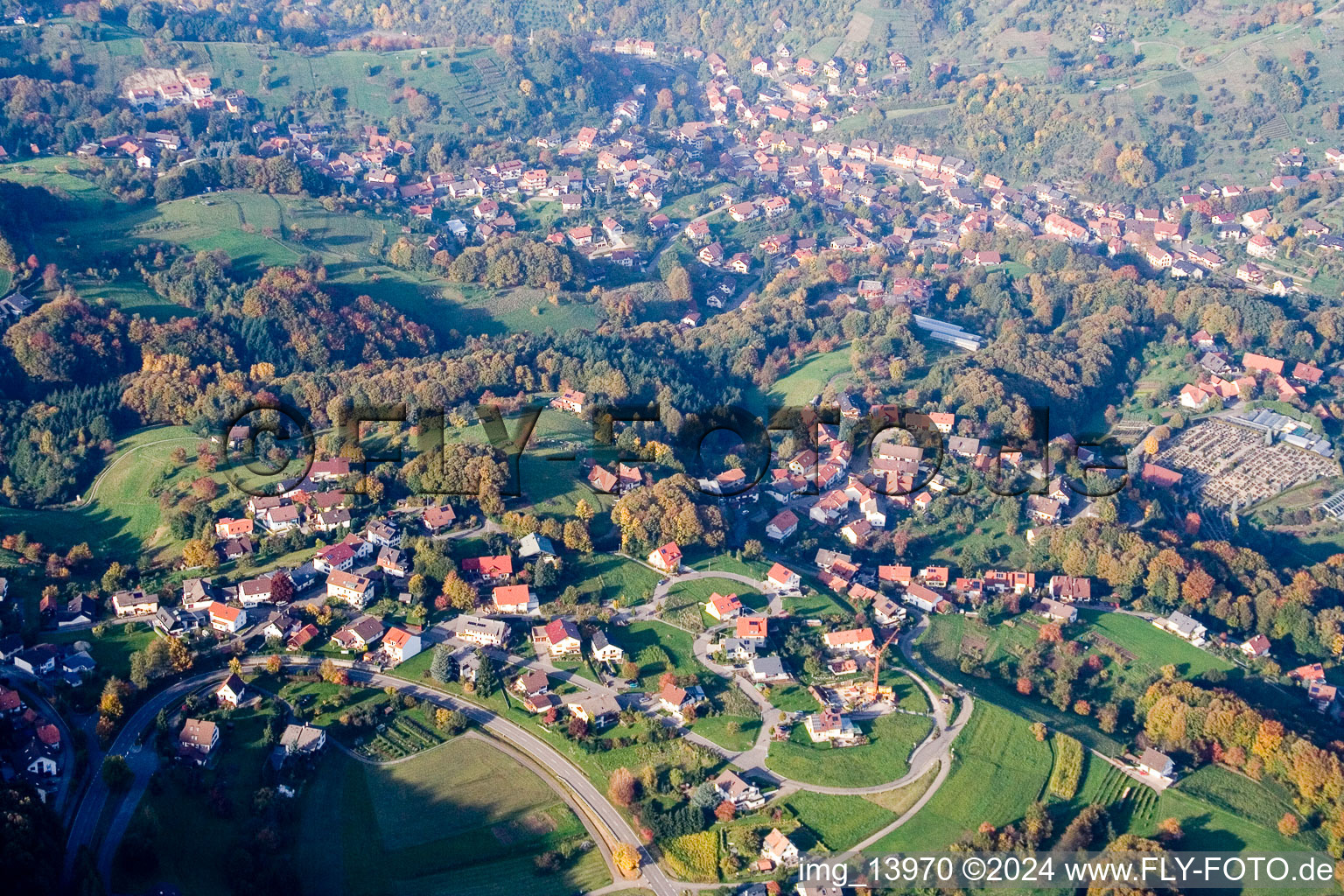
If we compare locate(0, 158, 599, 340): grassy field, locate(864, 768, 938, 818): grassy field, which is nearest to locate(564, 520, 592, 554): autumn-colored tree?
locate(864, 768, 938, 818): grassy field

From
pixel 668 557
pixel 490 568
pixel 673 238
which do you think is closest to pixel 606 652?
pixel 490 568

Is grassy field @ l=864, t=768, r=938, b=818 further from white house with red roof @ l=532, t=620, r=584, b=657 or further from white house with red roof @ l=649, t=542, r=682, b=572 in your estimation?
white house with red roof @ l=649, t=542, r=682, b=572

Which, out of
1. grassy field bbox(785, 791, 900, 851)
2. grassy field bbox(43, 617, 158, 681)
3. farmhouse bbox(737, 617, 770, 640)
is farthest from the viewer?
farmhouse bbox(737, 617, 770, 640)

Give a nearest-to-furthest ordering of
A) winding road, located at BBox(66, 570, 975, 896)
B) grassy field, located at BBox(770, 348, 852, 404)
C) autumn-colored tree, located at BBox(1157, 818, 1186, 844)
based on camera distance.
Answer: winding road, located at BBox(66, 570, 975, 896) < autumn-colored tree, located at BBox(1157, 818, 1186, 844) < grassy field, located at BBox(770, 348, 852, 404)

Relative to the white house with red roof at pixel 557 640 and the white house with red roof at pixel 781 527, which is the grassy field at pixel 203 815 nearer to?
the white house with red roof at pixel 557 640

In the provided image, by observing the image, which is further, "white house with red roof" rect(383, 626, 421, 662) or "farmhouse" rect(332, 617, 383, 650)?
"farmhouse" rect(332, 617, 383, 650)

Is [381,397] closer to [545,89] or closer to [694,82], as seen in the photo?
[545,89]

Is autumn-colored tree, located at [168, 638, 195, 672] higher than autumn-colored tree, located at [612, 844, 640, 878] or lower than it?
higher
